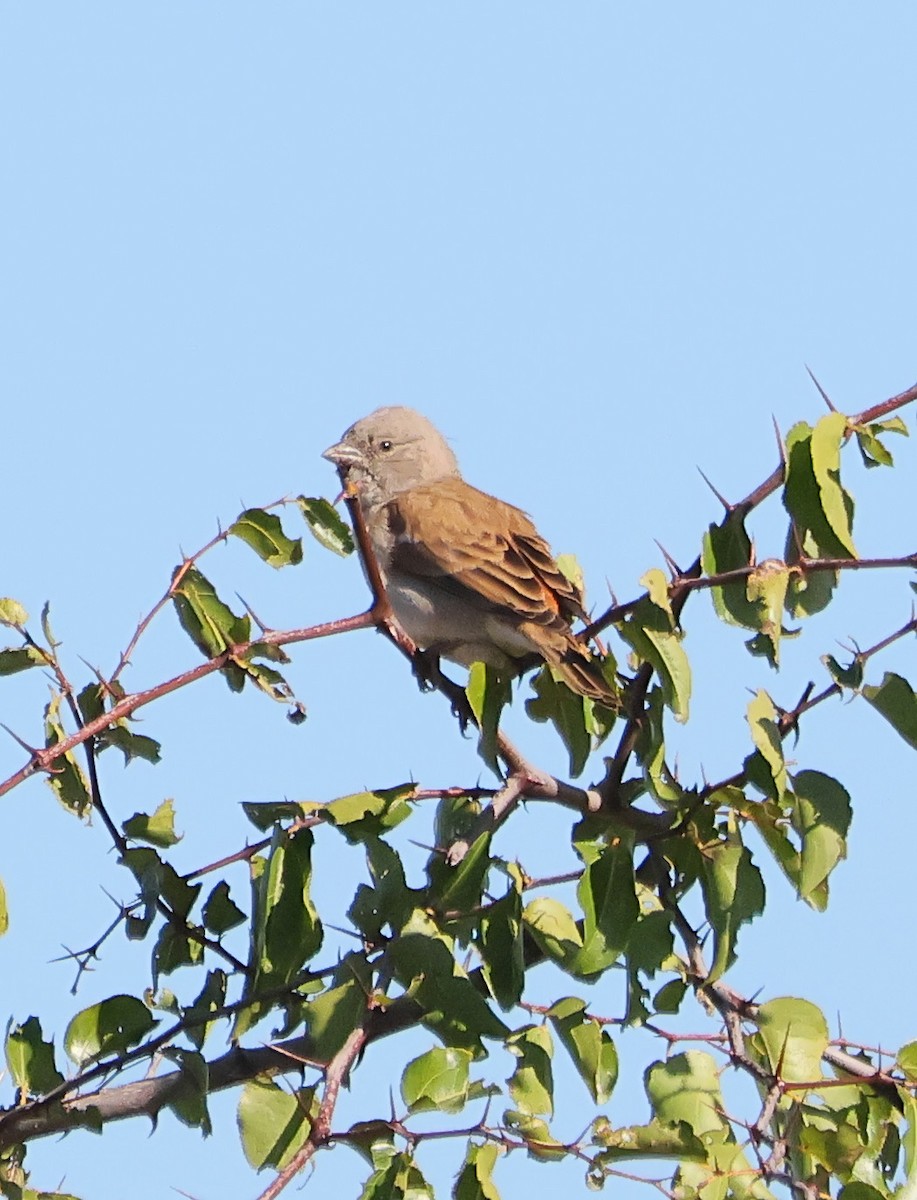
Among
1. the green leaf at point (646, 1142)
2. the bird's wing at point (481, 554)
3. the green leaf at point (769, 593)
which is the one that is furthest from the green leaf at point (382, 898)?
the bird's wing at point (481, 554)

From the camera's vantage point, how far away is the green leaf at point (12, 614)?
3516 millimetres

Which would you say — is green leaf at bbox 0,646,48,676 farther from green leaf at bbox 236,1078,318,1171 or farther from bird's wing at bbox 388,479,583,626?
bird's wing at bbox 388,479,583,626

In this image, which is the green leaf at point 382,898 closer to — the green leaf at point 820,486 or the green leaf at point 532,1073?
the green leaf at point 532,1073

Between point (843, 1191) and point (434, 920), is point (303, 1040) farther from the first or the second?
point (843, 1191)

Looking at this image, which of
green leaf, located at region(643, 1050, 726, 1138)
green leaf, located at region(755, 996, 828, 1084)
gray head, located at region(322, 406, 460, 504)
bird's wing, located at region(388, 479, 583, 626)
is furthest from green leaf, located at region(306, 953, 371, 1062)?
gray head, located at region(322, 406, 460, 504)

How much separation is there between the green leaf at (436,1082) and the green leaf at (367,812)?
19.5 inches

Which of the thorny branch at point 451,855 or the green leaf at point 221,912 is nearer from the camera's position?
the thorny branch at point 451,855

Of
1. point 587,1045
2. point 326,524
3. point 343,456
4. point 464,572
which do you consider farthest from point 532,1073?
point 343,456

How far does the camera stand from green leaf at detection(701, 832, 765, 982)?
331 cm

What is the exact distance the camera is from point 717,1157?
2.98 metres

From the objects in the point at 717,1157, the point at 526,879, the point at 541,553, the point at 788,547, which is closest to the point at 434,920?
the point at 526,879

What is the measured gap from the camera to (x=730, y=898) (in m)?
3.33

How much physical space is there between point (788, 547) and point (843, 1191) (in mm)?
1100

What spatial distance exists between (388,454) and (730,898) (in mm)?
4244
